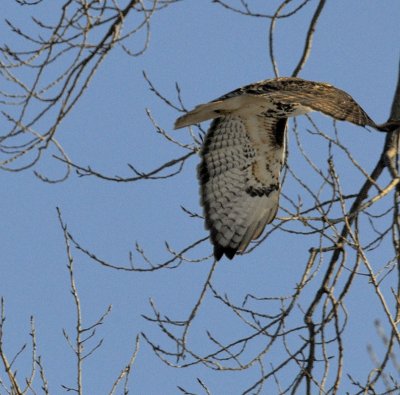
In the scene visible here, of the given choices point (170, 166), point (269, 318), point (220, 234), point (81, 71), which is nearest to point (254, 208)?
point (220, 234)

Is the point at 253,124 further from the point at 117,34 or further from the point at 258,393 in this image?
the point at 258,393

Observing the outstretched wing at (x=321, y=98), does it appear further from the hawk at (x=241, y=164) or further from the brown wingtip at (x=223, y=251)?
the brown wingtip at (x=223, y=251)

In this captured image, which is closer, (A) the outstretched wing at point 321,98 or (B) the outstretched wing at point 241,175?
(A) the outstretched wing at point 321,98

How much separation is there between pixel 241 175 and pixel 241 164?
0.07 meters

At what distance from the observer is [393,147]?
5.86 meters

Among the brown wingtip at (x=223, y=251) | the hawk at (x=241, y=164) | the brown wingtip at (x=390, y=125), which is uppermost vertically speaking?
the hawk at (x=241, y=164)

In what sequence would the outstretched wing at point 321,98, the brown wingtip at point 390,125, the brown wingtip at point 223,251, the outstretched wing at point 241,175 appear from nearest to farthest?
the outstretched wing at point 321,98 → the brown wingtip at point 390,125 → the brown wingtip at point 223,251 → the outstretched wing at point 241,175

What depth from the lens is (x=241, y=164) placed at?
22.8 ft

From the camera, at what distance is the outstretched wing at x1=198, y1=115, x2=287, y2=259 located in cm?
670

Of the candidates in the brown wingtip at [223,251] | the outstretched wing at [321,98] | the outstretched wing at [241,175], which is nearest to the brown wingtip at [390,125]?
the outstretched wing at [321,98]

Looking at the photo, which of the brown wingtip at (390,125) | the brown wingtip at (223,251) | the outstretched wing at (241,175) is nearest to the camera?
the brown wingtip at (390,125)

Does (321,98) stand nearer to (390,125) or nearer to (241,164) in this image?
(390,125)

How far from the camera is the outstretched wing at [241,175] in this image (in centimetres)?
670

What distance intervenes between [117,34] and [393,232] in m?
1.77
